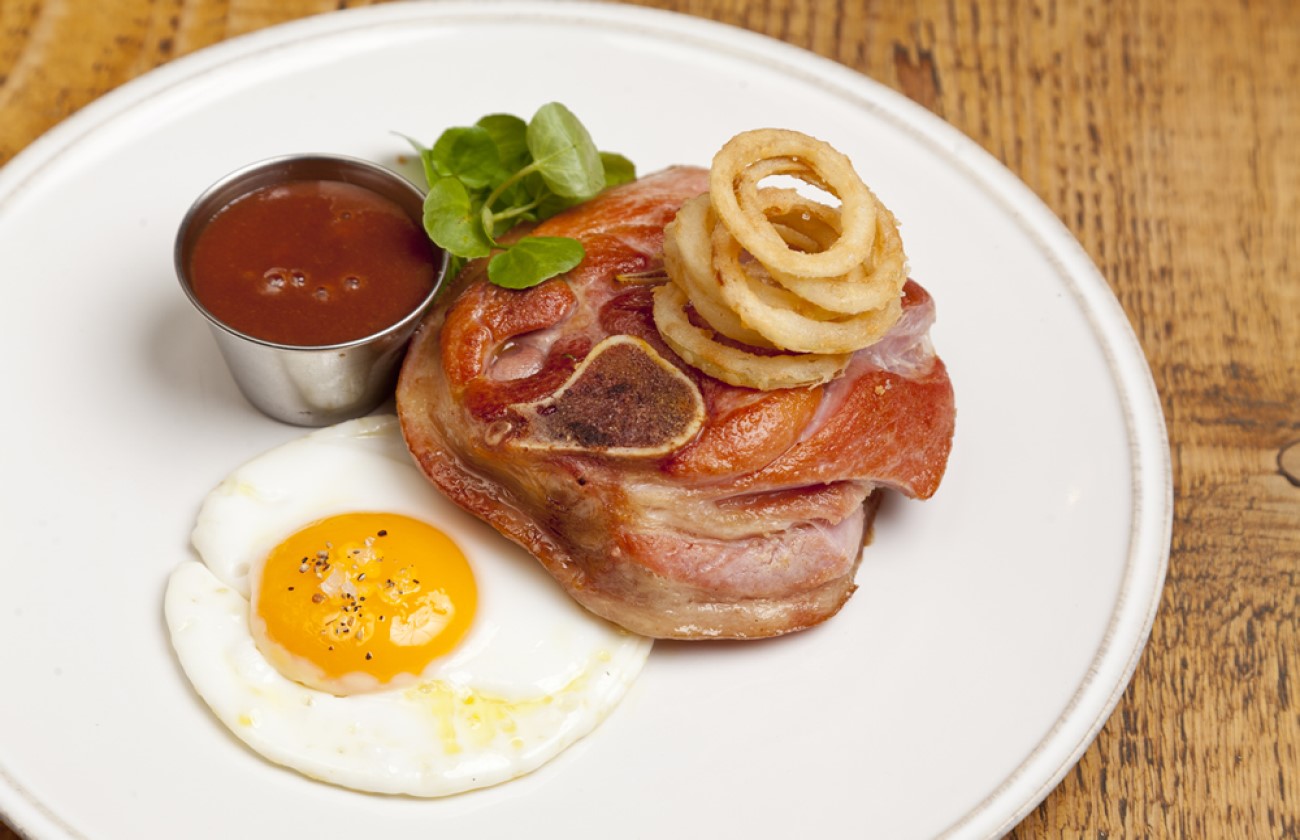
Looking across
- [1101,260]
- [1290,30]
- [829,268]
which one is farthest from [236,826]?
[1290,30]

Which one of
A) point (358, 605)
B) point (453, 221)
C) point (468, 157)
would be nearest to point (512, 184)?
point (468, 157)

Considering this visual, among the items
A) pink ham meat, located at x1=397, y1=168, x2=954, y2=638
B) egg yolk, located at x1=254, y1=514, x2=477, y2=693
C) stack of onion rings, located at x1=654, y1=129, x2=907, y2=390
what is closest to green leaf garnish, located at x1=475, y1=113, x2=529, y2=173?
pink ham meat, located at x1=397, y1=168, x2=954, y2=638

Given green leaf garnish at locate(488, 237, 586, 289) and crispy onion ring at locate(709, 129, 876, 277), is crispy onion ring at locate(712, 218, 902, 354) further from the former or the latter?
green leaf garnish at locate(488, 237, 586, 289)

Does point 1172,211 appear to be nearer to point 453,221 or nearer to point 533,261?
point 533,261

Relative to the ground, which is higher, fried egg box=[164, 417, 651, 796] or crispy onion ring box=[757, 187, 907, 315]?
crispy onion ring box=[757, 187, 907, 315]

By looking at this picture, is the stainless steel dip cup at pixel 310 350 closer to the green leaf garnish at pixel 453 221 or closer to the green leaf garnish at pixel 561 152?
the green leaf garnish at pixel 453 221
